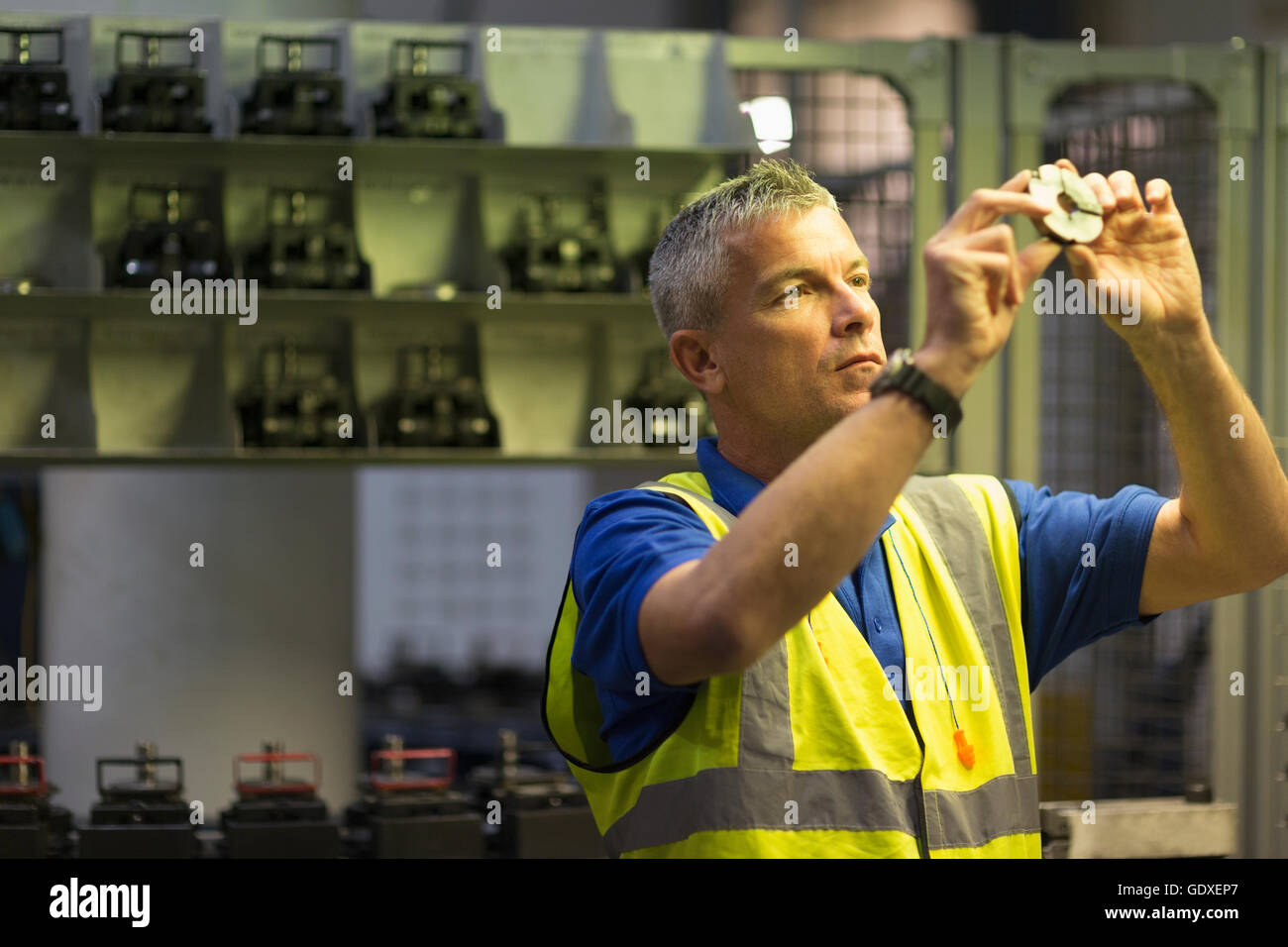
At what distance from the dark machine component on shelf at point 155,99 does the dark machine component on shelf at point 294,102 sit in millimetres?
130

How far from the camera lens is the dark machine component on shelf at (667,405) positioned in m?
3.60

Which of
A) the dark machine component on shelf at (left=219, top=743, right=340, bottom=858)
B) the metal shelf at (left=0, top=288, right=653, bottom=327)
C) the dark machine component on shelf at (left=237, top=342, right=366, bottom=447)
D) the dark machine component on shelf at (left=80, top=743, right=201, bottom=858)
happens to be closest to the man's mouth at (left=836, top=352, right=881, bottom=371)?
the dark machine component on shelf at (left=219, top=743, right=340, bottom=858)

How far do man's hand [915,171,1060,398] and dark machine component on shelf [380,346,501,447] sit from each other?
254 centimetres

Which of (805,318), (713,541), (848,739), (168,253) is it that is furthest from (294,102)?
(848,739)

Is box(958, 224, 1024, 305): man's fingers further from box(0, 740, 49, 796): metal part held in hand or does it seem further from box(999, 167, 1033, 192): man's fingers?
box(0, 740, 49, 796): metal part held in hand

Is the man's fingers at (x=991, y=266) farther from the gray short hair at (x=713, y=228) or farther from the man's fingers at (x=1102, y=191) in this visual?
the gray short hair at (x=713, y=228)

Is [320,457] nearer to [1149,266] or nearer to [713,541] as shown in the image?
[713,541]

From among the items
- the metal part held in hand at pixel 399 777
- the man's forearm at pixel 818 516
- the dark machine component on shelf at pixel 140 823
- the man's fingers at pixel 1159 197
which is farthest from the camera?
the metal part held in hand at pixel 399 777

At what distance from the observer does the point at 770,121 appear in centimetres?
359

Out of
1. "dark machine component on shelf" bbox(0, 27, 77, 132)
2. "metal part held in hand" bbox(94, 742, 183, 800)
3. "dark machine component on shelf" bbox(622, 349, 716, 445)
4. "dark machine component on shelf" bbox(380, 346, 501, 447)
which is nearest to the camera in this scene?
"metal part held in hand" bbox(94, 742, 183, 800)

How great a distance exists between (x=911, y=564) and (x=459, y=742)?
7.57 m

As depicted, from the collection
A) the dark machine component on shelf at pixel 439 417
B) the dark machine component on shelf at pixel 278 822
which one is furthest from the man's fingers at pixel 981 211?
the dark machine component on shelf at pixel 439 417

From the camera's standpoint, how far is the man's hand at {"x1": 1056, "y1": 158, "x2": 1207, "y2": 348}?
1.23m

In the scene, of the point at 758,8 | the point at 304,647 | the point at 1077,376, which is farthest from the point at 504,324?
the point at 758,8
